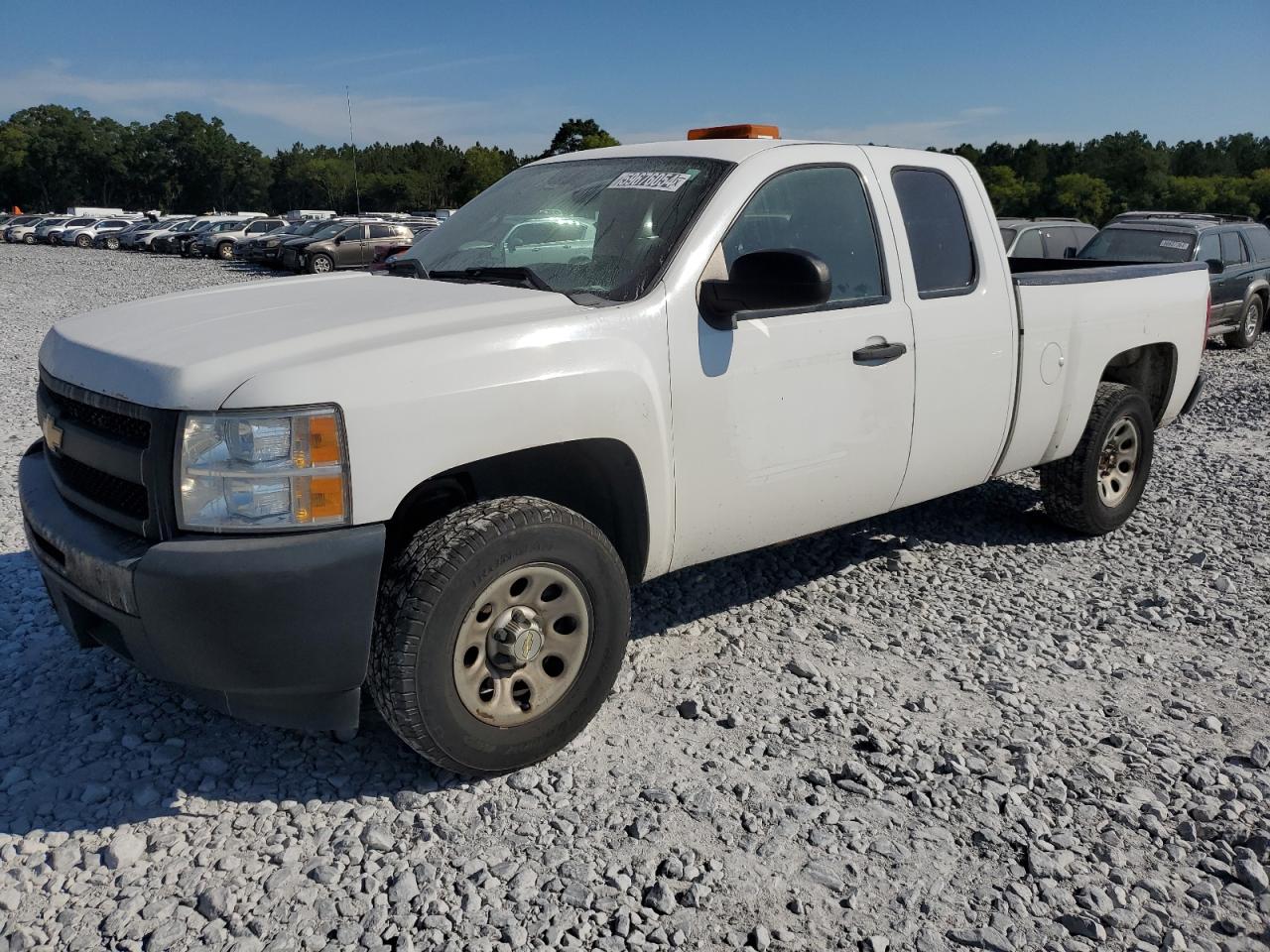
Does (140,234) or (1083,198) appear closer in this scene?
(140,234)

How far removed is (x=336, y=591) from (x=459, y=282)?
1.40 meters

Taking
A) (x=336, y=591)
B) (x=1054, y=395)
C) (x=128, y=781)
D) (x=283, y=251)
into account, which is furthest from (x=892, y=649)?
(x=283, y=251)

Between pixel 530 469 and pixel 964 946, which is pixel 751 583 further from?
pixel 964 946

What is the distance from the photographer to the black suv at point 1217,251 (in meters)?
12.6

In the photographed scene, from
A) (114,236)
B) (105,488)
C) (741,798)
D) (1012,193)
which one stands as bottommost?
(741,798)

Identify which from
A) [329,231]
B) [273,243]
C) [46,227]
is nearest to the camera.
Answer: [329,231]

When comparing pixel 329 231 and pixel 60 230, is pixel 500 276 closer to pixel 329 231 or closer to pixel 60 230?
pixel 329 231

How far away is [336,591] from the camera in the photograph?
8.69 ft

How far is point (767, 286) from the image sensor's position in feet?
10.6

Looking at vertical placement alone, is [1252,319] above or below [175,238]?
below

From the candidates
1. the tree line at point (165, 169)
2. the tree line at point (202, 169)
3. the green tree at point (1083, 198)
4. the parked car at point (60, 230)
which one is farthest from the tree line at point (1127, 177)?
the tree line at point (165, 169)

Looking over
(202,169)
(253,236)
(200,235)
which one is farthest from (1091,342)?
(202,169)

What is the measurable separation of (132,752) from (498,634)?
1.27m

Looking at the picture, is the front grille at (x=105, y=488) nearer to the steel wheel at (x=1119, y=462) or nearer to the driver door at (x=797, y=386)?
the driver door at (x=797, y=386)
